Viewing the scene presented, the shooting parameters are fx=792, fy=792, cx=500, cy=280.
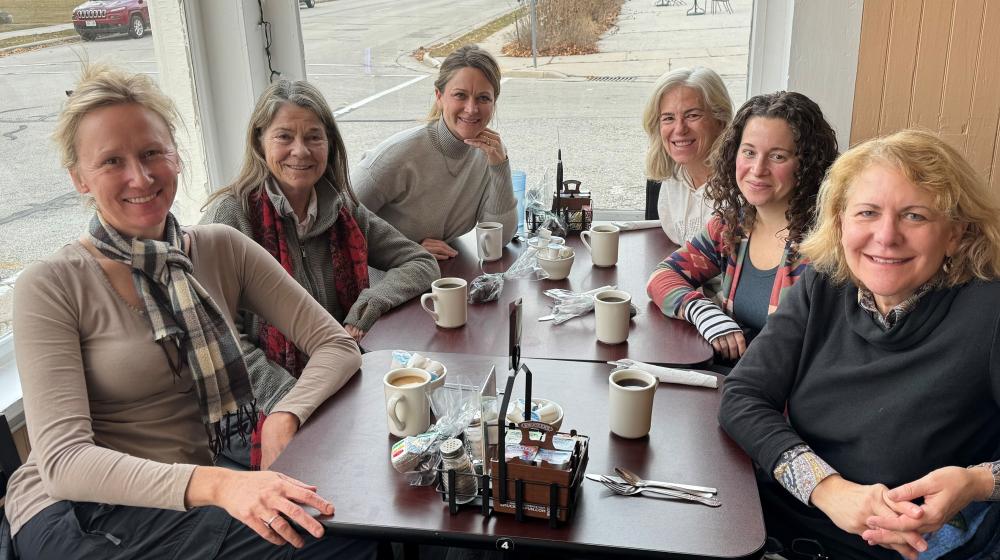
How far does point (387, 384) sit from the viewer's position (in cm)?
144

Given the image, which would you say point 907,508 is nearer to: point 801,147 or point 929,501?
point 929,501

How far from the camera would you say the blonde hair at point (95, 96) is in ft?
5.05

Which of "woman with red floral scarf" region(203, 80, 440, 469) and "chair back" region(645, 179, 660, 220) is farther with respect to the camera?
"chair back" region(645, 179, 660, 220)

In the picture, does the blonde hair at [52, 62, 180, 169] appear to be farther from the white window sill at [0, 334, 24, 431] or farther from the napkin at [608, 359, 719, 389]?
the napkin at [608, 359, 719, 389]

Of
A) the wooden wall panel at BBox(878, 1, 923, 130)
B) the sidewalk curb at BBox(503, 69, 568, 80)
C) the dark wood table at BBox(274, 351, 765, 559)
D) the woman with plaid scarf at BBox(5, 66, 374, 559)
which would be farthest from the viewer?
the sidewalk curb at BBox(503, 69, 568, 80)

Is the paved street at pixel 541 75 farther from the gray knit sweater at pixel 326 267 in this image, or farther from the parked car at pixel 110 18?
the gray knit sweater at pixel 326 267

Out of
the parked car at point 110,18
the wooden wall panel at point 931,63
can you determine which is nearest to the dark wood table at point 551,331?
the wooden wall panel at point 931,63

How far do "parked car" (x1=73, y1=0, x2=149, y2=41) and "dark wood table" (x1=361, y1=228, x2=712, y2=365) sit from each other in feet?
4.92

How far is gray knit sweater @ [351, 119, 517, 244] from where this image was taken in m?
2.66

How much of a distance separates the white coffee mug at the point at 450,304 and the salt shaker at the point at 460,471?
669 millimetres

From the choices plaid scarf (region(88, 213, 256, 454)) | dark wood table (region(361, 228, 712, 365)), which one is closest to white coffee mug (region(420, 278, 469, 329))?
dark wood table (region(361, 228, 712, 365))

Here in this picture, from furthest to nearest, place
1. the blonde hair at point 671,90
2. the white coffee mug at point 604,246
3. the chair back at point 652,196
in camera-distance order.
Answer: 1. the chair back at point 652,196
2. the blonde hair at point 671,90
3. the white coffee mug at point 604,246

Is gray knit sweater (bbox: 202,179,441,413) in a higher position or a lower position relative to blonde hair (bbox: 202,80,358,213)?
lower

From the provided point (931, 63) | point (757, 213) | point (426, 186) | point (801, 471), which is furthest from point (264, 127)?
point (931, 63)
